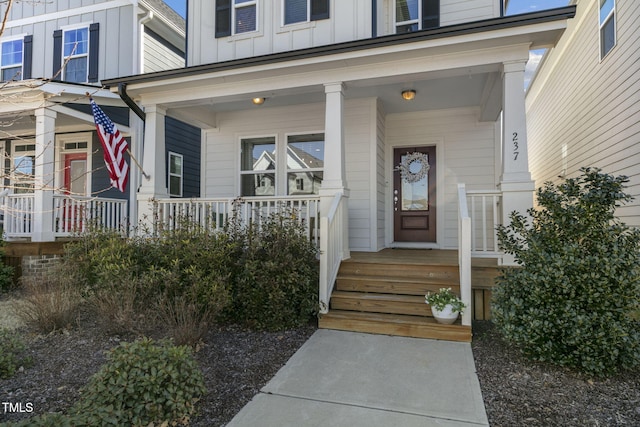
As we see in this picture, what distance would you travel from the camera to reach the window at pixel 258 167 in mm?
7352

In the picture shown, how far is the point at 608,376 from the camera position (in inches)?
115

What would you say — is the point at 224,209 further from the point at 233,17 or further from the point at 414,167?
the point at 233,17

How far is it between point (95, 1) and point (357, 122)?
22.6 ft

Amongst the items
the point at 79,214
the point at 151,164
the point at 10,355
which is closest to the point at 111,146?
the point at 151,164

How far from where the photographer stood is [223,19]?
271 inches

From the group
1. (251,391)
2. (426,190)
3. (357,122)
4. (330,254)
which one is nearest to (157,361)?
(251,391)

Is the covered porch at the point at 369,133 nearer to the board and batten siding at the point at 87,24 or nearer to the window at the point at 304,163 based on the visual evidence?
the window at the point at 304,163

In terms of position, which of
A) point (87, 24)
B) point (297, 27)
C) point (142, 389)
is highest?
point (87, 24)

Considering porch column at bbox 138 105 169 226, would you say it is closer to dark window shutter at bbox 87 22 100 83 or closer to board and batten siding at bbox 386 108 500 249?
dark window shutter at bbox 87 22 100 83

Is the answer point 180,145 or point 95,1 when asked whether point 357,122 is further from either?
point 95,1

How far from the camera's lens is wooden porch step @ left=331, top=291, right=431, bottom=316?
13.8ft

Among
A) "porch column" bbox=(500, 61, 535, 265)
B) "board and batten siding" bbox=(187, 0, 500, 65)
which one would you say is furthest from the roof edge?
"board and batten siding" bbox=(187, 0, 500, 65)

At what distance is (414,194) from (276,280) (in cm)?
388

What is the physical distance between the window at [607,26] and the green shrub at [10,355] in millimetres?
8104
